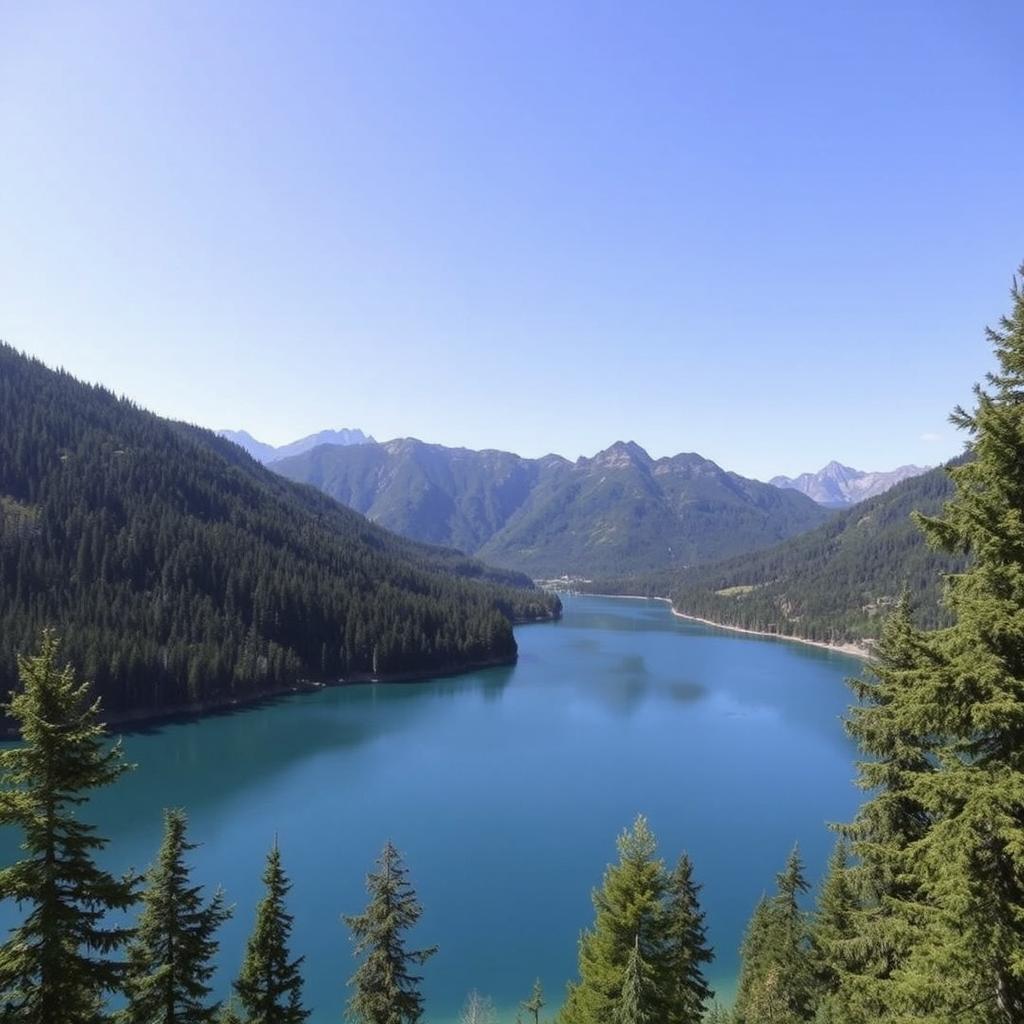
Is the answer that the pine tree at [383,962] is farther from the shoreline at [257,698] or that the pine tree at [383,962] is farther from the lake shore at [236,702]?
the lake shore at [236,702]

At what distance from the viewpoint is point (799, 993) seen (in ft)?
77.4

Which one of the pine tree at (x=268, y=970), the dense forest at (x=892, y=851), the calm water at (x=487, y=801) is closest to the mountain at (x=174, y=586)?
the calm water at (x=487, y=801)

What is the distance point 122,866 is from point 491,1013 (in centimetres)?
2741

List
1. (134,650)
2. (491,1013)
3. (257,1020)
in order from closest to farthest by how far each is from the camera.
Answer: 1. (257,1020)
2. (491,1013)
3. (134,650)

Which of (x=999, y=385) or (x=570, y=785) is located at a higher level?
(x=999, y=385)

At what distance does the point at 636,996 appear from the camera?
45.1 feet

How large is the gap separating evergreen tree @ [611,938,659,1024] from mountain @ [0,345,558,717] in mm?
77045

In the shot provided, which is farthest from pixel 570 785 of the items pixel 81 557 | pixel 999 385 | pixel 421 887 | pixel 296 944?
pixel 81 557

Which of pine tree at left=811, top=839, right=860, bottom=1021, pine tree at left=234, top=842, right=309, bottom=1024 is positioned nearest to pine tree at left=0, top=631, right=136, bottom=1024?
pine tree at left=234, top=842, right=309, bottom=1024

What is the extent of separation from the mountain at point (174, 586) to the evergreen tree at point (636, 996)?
3033 inches

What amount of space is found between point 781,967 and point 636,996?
47.9 ft

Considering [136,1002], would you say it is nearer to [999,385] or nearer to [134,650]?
[999,385]

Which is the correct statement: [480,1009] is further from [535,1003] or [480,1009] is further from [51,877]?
[51,877]

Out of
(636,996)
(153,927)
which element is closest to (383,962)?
(153,927)
